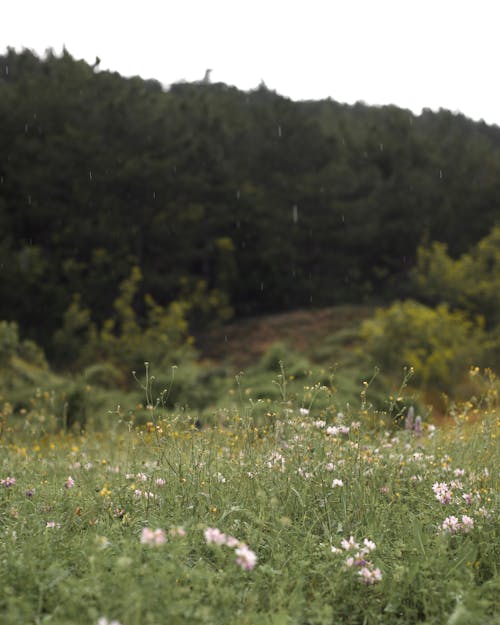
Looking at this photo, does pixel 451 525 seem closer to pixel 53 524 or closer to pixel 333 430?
pixel 333 430

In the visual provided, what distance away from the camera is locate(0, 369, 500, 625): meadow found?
252 centimetres

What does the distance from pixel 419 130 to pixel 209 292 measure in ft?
41.0

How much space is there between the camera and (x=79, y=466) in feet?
15.0

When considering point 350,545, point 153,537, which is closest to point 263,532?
point 350,545

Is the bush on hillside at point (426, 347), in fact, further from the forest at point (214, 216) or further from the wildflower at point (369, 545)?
the wildflower at point (369, 545)

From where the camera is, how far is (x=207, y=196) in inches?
941

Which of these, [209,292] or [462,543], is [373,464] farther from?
[209,292]

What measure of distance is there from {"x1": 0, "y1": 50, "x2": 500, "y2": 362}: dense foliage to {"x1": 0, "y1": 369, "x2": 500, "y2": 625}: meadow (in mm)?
15467

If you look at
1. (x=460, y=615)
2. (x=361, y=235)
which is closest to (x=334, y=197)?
(x=361, y=235)

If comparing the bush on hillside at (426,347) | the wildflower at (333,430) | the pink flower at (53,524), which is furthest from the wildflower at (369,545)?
the bush on hillside at (426,347)

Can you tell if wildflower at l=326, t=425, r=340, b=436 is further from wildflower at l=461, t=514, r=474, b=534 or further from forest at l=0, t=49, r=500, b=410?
forest at l=0, t=49, r=500, b=410

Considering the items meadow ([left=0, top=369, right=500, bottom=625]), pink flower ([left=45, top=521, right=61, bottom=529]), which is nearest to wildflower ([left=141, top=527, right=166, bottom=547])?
meadow ([left=0, top=369, right=500, bottom=625])

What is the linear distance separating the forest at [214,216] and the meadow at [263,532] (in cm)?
1001

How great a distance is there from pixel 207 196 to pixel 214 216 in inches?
29.7
